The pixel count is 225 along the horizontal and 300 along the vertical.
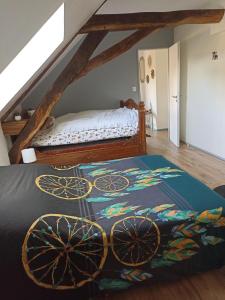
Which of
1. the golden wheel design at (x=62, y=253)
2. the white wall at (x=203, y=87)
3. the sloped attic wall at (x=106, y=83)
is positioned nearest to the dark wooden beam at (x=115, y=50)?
the white wall at (x=203, y=87)

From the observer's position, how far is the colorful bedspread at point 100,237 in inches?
49.6

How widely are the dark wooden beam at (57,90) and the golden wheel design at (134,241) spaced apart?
2.36m

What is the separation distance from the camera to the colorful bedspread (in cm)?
126

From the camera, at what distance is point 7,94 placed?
2455 mm

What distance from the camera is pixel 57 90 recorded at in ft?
10.6

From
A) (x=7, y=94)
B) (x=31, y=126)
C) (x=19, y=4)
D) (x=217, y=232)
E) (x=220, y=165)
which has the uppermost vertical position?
(x=19, y=4)


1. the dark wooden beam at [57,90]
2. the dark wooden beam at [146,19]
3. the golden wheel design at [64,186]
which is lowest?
the golden wheel design at [64,186]

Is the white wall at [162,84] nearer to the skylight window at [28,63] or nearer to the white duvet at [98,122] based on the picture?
the white duvet at [98,122]

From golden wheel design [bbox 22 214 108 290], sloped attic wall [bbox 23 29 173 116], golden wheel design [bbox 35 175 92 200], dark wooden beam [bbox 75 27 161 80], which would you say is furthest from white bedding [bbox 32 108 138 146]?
golden wheel design [bbox 22 214 108 290]

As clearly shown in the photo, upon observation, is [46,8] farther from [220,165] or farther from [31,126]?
[220,165]

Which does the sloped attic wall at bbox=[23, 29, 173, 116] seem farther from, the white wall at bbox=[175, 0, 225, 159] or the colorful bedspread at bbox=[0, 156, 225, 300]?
the colorful bedspread at bbox=[0, 156, 225, 300]

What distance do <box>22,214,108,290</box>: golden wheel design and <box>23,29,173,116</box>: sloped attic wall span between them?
3855 mm

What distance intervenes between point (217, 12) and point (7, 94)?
293 cm

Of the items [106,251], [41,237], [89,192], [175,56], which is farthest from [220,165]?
[41,237]
